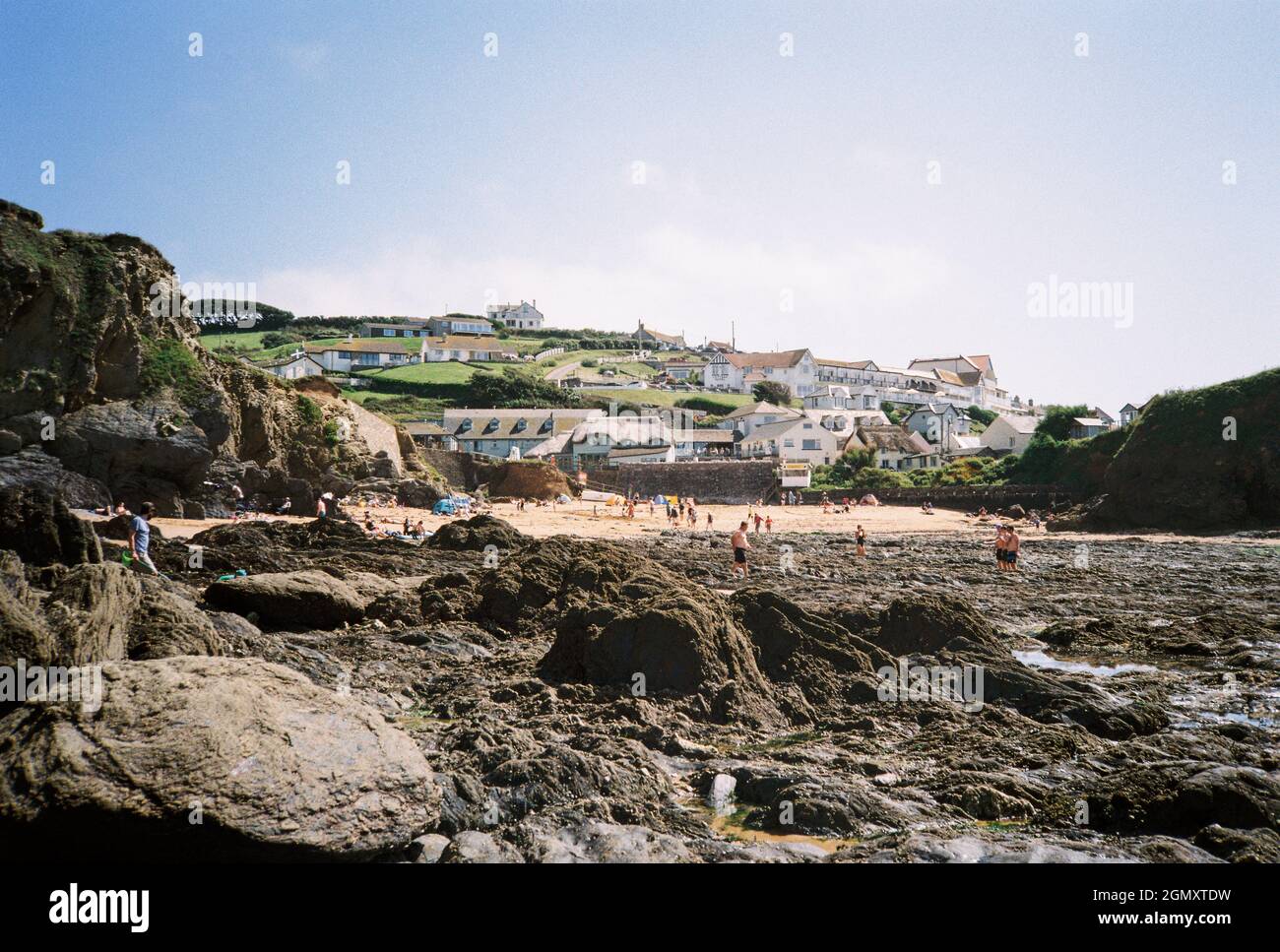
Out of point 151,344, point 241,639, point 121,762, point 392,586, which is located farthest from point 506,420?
point 121,762

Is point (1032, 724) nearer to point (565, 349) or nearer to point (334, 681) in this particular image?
point (334, 681)

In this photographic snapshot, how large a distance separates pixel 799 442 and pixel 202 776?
80.8 meters

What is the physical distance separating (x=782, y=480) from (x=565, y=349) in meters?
75.5

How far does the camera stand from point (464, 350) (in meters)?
125

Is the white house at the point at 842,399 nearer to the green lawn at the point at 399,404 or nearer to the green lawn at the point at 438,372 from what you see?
the green lawn at the point at 438,372

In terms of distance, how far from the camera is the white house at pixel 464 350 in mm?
122188

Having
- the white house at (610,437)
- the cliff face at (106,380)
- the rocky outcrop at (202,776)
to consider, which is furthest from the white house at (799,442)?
the rocky outcrop at (202,776)

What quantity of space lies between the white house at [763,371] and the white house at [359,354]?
1592 inches

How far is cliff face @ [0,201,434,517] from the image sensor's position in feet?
94.2

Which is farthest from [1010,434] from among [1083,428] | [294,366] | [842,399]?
[294,366]

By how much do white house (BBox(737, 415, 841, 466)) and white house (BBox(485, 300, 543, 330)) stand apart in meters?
81.5

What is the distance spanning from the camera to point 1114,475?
51344mm

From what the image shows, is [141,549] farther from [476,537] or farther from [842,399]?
[842,399]

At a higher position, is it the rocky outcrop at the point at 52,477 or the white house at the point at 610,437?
the white house at the point at 610,437
